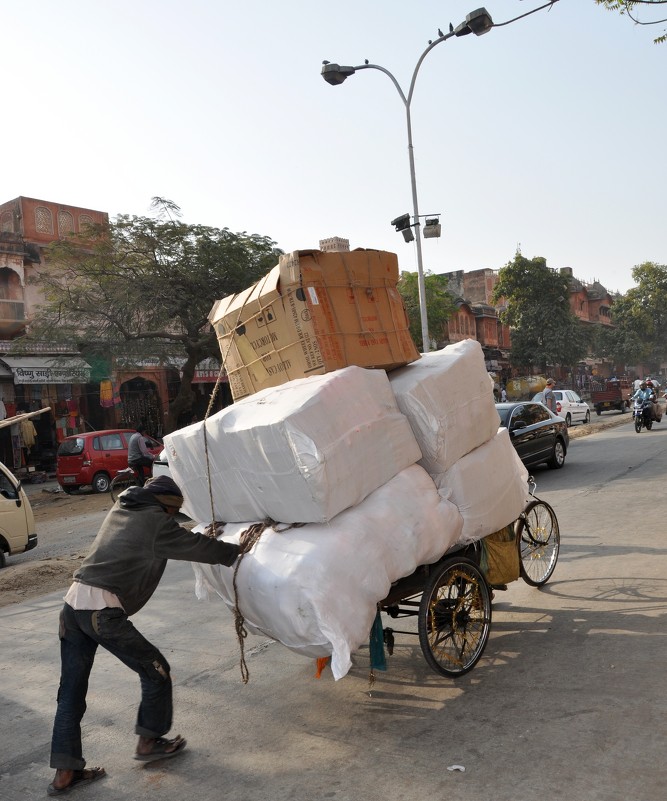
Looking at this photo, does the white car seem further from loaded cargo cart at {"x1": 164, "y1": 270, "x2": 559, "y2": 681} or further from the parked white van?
loaded cargo cart at {"x1": 164, "y1": 270, "x2": 559, "y2": 681}

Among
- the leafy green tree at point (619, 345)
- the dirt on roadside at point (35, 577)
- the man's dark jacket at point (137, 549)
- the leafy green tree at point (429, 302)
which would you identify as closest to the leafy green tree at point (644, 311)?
the leafy green tree at point (619, 345)

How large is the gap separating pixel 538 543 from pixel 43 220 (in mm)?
27999

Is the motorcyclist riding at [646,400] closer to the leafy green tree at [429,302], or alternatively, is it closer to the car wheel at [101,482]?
the leafy green tree at [429,302]

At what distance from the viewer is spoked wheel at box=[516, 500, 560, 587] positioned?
6.41 m

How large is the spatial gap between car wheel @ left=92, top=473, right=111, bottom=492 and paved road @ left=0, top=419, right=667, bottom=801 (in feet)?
44.9

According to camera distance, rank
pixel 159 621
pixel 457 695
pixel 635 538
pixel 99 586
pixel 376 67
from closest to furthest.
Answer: pixel 99 586 → pixel 457 695 → pixel 159 621 → pixel 635 538 → pixel 376 67

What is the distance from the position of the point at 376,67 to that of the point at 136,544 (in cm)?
1667

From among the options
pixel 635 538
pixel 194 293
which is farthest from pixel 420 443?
pixel 194 293

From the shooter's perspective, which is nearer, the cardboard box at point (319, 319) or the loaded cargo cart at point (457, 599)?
the loaded cargo cart at point (457, 599)

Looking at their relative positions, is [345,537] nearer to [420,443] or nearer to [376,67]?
[420,443]

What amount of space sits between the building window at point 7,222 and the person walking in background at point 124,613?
2864 centimetres

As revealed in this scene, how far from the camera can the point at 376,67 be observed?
1811 centimetres

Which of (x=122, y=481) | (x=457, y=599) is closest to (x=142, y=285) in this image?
(x=122, y=481)

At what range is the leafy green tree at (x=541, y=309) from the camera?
49562mm
